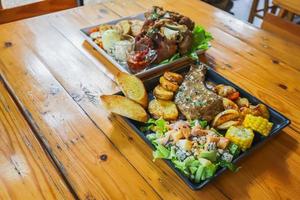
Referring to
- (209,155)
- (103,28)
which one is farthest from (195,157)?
(103,28)

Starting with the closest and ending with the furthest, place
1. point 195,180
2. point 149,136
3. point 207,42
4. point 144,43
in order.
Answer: point 195,180, point 149,136, point 144,43, point 207,42

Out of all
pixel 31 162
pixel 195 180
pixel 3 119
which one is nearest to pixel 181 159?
pixel 195 180

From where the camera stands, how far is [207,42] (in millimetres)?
1368

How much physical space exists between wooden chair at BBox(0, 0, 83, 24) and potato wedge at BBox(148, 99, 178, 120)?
1046mm

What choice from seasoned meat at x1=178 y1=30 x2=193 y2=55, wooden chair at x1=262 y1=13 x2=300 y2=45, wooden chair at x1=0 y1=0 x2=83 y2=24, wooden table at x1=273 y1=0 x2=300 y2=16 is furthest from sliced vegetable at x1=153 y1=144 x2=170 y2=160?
wooden table at x1=273 y1=0 x2=300 y2=16

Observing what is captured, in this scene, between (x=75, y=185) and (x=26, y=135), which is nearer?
(x=75, y=185)

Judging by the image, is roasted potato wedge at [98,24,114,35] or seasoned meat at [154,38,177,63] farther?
roasted potato wedge at [98,24,114,35]

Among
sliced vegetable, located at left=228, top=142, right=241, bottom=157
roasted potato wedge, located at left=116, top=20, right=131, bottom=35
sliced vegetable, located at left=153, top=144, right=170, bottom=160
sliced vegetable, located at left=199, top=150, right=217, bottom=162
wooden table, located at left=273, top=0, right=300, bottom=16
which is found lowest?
sliced vegetable, located at left=153, top=144, right=170, bottom=160

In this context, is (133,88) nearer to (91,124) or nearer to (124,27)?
(91,124)

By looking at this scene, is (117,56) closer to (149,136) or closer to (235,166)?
(149,136)

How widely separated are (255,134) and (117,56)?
25.4 inches

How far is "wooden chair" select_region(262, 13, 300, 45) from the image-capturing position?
61.9 inches

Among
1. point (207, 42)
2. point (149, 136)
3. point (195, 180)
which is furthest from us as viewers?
point (207, 42)

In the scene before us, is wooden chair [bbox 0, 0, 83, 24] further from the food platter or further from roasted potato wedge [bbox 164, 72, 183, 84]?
roasted potato wedge [bbox 164, 72, 183, 84]
